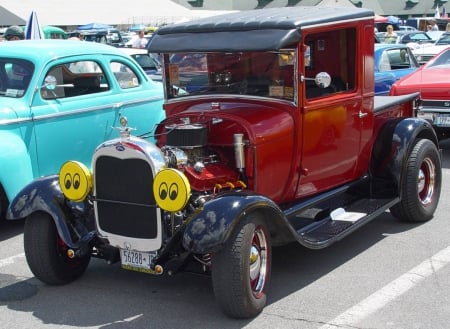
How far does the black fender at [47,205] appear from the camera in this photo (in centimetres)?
456

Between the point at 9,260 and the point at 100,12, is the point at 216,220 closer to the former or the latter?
the point at 9,260

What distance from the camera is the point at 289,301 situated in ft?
14.5

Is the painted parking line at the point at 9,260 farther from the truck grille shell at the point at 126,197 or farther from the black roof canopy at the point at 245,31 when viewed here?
the black roof canopy at the point at 245,31

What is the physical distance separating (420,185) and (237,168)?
7.63 feet

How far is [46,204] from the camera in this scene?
15.2ft

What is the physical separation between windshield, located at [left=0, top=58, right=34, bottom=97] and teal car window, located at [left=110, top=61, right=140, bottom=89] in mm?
1137

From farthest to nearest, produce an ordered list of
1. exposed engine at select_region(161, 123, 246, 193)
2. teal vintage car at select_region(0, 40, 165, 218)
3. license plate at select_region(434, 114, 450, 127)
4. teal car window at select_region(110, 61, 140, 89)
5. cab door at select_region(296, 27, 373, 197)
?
1. license plate at select_region(434, 114, 450, 127)
2. teal car window at select_region(110, 61, 140, 89)
3. teal vintage car at select_region(0, 40, 165, 218)
4. cab door at select_region(296, 27, 373, 197)
5. exposed engine at select_region(161, 123, 246, 193)

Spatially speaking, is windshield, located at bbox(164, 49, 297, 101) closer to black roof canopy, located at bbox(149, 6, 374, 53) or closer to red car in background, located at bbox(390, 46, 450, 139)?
black roof canopy, located at bbox(149, 6, 374, 53)

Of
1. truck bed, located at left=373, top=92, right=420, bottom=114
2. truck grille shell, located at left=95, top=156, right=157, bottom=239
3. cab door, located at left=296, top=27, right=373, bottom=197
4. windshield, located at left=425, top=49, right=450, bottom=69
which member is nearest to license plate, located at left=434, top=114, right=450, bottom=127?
windshield, located at left=425, top=49, right=450, bottom=69

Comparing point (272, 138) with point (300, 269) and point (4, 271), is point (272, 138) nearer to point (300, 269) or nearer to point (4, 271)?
point (300, 269)

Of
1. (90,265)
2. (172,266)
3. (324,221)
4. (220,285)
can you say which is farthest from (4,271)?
(324,221)

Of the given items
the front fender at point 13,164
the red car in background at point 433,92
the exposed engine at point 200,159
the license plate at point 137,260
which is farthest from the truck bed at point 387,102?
the front fender at point 13,164

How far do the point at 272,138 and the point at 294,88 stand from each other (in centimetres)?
42

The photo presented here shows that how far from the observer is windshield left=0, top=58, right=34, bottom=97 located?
664cm
